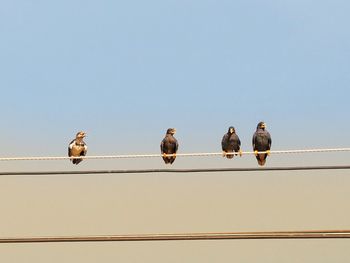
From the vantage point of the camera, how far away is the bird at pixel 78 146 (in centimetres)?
1812

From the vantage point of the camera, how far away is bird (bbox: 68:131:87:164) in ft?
59.5

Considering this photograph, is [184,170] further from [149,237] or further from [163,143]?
[163,143]

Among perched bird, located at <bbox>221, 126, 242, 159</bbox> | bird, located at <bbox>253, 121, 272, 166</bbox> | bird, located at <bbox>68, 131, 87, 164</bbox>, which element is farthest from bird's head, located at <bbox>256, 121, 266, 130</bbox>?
bird, located at <bbox>68, 131, 87, 164</bbox>

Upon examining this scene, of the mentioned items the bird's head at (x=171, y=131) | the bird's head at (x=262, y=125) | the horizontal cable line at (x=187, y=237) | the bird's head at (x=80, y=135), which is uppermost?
the bird's head at (x=262, y=125)

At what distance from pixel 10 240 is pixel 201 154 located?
2863 millimetres

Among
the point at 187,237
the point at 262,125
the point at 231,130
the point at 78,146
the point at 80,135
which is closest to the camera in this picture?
the point at 187,237

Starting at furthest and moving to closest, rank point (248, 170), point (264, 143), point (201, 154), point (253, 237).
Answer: point (264, 143) → point (201, 154) → point (248, 170) → point (253, 237)

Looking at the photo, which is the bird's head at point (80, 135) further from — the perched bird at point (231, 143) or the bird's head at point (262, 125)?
the bird's head at point (262, 125)

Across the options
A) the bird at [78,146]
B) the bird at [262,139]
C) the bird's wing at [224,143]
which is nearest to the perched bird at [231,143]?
the bird's wing at [224,143]

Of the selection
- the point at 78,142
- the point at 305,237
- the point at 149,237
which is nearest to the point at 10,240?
the point at 149,237

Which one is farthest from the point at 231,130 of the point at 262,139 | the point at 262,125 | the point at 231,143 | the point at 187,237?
the point at 187,237

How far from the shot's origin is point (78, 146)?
59.8 ft

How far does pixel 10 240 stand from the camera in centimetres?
938

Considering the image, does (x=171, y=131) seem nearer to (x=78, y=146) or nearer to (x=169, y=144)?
(x=169, y=144)
